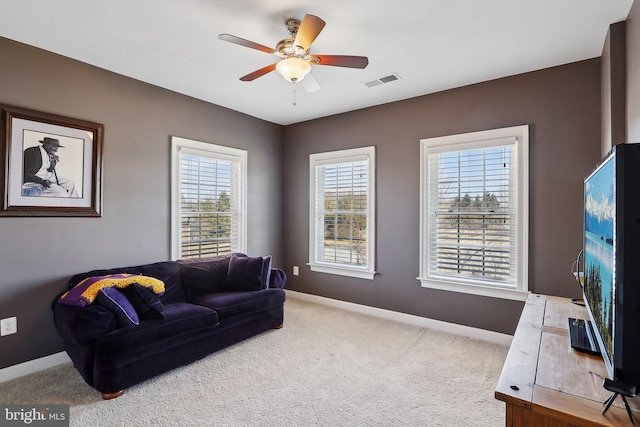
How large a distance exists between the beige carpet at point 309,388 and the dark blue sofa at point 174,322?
0.45 feet

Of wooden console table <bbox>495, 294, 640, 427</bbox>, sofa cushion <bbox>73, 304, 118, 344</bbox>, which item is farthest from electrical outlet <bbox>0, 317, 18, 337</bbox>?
wooden console table <bbox>495, 294, 640, 427</bbox>

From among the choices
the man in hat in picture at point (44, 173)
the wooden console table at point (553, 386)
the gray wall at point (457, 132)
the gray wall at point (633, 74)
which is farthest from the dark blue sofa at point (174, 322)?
the gray wall at point (633, 74)

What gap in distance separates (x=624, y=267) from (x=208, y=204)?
3899 mm

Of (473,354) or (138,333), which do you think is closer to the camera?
(138,333)

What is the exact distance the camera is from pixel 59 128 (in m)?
2.86

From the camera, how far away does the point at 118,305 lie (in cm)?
245

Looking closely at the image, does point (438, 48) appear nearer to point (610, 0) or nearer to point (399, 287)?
point (610, 0)

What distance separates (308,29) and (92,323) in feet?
8.06

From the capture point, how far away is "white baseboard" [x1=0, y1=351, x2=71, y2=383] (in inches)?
102

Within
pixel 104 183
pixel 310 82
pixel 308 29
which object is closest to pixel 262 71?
pixel 310 82

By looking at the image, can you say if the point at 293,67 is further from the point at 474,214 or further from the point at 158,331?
the point at 474,214

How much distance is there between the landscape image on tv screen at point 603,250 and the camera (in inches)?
44.2

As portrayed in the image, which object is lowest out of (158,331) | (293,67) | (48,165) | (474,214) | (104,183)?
(158,331)

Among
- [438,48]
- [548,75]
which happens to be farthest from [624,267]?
[548,75]
